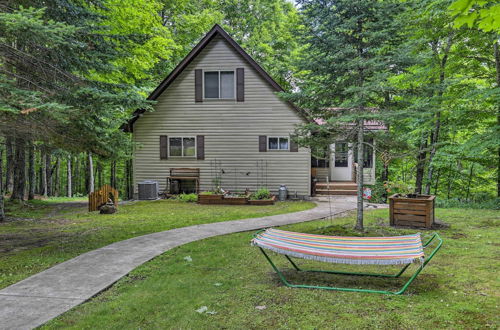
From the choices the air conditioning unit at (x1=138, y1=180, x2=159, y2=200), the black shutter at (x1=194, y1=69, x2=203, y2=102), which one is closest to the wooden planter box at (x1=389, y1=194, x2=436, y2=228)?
the black shutter at (x1=194, y1=69, x2=203, y2=102)

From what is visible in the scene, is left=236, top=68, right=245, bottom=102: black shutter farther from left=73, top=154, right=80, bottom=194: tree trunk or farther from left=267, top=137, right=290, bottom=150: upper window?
left=73, top=154, right=80, bottom=194: tree trunk

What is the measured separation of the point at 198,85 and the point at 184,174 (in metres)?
4.18

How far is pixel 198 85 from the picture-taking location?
13914 millimetres

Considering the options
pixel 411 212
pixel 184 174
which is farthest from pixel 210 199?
pixel 411 212

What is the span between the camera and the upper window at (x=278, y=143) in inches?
544

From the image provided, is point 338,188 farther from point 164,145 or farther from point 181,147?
point 164,145

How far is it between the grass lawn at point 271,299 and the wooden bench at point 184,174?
8.68 meters

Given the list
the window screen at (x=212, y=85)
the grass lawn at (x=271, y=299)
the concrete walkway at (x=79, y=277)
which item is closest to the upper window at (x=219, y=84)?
the window screen at (x=212, y=85)

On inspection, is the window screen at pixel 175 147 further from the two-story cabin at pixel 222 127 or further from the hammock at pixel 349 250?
the hammock at pixel 349 250

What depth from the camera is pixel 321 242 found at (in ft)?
14.5

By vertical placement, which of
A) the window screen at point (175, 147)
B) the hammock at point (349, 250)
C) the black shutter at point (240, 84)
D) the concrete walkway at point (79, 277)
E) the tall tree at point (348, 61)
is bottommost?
the concrete walkway at point (79, 277)

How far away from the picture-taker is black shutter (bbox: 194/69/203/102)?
13.8 m

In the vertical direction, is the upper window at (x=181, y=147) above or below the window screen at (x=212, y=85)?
below

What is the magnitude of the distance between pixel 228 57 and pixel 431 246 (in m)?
11.0
